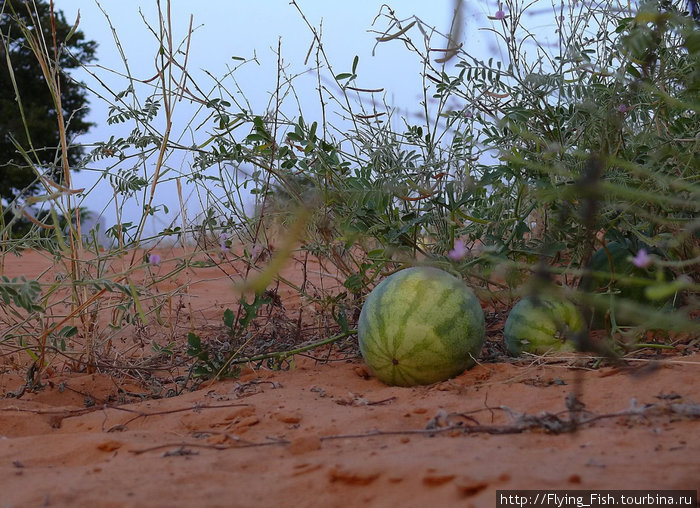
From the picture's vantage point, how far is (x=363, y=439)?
188 cm

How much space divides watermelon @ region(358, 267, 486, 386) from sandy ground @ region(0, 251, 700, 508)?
0.08 meters

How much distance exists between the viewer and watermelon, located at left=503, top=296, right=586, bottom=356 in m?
2.76

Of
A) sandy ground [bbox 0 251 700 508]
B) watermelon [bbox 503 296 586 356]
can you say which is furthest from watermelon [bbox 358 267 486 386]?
watermelon [bbox 503 296 586 356]

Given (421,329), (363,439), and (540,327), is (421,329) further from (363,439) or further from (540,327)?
(363,439)

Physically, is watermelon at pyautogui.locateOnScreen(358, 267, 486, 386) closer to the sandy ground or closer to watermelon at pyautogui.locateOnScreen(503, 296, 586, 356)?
the sandy ground

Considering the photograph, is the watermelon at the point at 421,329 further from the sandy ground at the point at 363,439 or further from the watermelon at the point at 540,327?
the watermelon at the point at 540,327

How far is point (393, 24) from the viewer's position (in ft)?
10.5

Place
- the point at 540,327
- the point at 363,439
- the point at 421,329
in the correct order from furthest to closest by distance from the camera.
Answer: the point at 540,327 → the point at 421,329 → the point at 363,439

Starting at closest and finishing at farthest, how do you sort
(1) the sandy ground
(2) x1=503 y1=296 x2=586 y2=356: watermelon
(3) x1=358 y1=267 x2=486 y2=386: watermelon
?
(1) the sandy ground → (3) x1=358 y1=267 x2=486 y2=386: watermelon → (2) x1=503 y1=296 x2=586 y2=356: watermelon

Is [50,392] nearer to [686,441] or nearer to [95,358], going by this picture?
[95,358]

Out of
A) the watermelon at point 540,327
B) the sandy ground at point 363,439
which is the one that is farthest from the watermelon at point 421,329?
the watermelon at point 540,327

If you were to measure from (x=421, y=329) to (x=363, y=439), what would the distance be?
0.75 meters

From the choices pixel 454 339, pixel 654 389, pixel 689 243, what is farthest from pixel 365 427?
pixel 689 243

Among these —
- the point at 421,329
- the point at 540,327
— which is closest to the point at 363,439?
the point at 421,329
